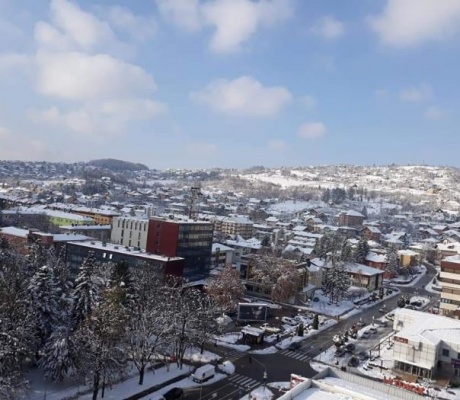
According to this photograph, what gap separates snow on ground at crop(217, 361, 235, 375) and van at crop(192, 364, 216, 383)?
89.4 inches

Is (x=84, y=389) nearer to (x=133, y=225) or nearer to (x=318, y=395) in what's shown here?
(x=318, y=395)

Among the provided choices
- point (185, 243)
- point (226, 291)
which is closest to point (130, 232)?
point (185, 243)

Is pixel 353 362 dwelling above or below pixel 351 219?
below

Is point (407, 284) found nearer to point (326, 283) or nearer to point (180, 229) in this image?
point (326, 283)

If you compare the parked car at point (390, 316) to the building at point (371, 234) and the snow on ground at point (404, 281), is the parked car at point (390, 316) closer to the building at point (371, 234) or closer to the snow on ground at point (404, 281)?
the snow on ground at point (404, 281)

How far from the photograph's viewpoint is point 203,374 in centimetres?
3356

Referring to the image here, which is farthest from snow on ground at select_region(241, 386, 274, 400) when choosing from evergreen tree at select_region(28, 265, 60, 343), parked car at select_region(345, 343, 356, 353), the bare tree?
the bare tree

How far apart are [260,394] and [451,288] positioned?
40.1 meters

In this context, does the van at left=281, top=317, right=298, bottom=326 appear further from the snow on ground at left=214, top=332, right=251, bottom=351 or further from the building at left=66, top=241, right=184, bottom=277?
the building at left=66, top=241, right=184, bottom=277

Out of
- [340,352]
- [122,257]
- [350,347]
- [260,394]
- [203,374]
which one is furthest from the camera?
[122,257]

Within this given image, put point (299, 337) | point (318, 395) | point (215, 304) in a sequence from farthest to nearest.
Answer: point (299, 337)
point (215, 304)
point (318, 395)

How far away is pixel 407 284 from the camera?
92.1 metres

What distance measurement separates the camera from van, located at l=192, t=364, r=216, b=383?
1318 inches

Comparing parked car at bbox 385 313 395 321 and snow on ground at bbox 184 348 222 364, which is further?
parked car at bbox 385 313 395 321
